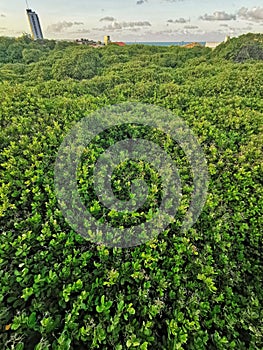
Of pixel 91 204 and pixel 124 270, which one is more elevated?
pixel 91 204

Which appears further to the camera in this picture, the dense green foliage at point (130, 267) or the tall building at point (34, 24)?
the tall building at point (34, 24)

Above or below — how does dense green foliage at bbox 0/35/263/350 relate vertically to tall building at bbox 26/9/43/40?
below

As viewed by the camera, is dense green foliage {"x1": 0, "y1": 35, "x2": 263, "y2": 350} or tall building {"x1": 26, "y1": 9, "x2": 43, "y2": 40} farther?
tall building {"x1": 26, "y1": 9, "x2": 43, "y2": 40}

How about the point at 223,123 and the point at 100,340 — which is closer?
the point at 100,340

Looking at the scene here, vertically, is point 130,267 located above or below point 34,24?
below

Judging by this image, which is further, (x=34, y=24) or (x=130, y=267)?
(x=34, y=24)

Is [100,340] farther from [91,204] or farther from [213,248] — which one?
[213,248]

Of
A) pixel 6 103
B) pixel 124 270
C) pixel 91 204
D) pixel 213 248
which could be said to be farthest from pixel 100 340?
pixel 6 103

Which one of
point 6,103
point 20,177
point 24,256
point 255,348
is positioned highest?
point 6,103

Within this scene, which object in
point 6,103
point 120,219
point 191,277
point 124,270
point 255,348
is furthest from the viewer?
point 6,103

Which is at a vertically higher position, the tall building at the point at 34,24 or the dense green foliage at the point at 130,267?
the tall building at the point at 34,24

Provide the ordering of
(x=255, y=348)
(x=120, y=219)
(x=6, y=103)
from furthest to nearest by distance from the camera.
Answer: (x=6, y=103) < (x=120, y=219) < (x=255, y=348)
